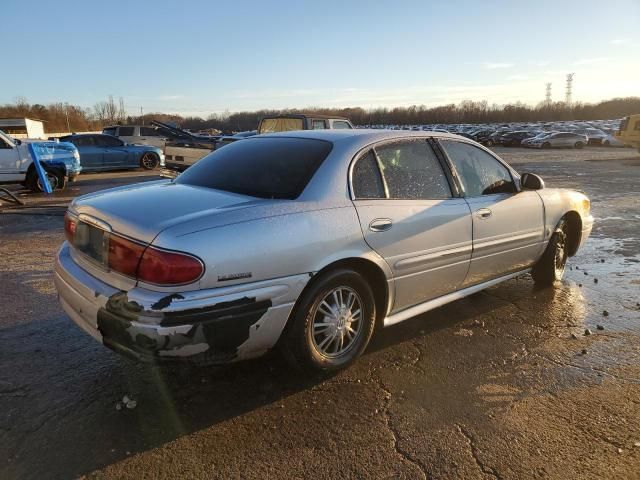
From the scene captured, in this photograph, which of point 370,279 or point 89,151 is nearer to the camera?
point 370,279

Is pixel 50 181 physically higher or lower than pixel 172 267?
lower

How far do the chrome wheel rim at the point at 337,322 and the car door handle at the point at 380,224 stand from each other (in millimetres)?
427

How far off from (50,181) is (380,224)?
12.2 meters

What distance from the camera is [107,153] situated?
17.7m

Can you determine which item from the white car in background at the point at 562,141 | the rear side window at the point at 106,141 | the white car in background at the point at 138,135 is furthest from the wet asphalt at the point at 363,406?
the white car in background at the point at 562,141

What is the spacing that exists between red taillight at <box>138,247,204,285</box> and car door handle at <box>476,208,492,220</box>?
94.1 inches

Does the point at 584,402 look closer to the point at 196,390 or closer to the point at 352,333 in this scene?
the point at 352,333

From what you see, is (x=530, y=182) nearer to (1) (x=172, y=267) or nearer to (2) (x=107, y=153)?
(1) (x=172, y=267)

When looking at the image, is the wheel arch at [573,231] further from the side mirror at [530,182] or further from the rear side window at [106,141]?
the rear side window at [106,141]

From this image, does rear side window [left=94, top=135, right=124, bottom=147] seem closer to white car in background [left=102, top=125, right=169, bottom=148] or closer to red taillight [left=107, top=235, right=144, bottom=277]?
white car in background [left=102, top=125, right=169, bottom=148]

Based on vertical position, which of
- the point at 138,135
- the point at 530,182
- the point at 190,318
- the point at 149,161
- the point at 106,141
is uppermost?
the point at 138,135

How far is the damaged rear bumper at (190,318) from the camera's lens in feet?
8.21

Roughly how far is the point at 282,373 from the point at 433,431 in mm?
1076

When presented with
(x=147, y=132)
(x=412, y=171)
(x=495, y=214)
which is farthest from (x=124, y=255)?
(x=147, y=132)
